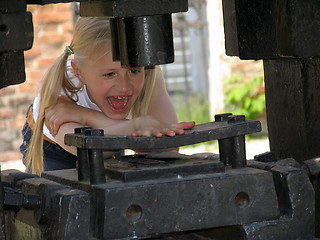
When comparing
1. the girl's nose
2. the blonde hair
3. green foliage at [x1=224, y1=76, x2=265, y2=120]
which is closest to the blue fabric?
the blonde hair

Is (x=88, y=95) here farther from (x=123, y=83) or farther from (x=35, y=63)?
(x=35, y=63)

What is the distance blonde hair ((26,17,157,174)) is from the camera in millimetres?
2748

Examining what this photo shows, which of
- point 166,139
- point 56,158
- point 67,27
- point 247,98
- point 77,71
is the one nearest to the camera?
point 166,139

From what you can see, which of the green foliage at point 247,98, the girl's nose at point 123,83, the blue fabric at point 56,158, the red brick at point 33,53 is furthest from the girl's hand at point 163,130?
the green foliage at point 247,98

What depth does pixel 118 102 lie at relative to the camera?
2.79 metres

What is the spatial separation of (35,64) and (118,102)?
425 centimetres

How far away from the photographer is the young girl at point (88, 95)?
2.68 m

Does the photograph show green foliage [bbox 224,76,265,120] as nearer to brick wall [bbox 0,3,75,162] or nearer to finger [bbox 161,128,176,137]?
brick wall [bbox 0,3,75,162]

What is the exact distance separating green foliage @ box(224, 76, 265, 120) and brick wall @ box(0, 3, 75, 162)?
193cm

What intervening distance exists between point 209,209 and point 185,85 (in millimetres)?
6713

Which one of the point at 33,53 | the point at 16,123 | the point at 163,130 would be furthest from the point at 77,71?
the point at 16,123

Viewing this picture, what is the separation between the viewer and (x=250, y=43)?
78.8 inches

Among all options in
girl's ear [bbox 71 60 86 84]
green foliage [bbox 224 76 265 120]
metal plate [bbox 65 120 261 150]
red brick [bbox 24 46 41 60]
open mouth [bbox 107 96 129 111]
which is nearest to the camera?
metal plate [bbox 65 120 261 150]

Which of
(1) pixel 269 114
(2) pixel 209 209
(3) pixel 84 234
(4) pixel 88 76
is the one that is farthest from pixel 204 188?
(4) pixel 88 76
